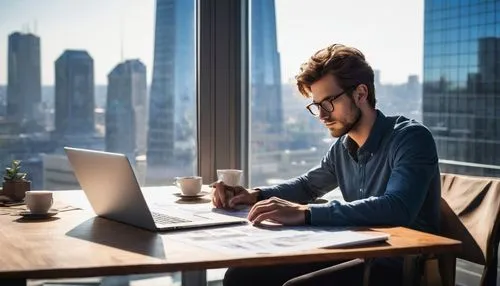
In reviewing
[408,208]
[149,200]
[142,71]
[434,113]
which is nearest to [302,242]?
[408,208]

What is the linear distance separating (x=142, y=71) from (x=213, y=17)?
40 cm

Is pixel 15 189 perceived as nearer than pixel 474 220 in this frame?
No

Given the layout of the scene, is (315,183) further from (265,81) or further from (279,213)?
(265,81)

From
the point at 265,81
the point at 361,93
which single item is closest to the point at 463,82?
the point at 361,93

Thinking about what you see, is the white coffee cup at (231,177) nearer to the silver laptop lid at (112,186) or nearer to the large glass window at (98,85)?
the silver laptop lid at (112,186)

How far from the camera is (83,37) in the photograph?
108 inches

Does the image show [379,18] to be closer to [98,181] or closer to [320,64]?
[320,64]

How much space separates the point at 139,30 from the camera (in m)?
2.83

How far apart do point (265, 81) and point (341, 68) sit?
1090mm

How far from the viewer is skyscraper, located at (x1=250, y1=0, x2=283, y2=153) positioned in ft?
9.86

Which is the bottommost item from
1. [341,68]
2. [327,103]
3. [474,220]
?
[474,220]

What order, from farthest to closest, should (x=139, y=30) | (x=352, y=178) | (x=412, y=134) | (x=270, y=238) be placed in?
(x=139, y=30) → (x=352, y=178) → (x=412, y=134) → (x=270, y=238)

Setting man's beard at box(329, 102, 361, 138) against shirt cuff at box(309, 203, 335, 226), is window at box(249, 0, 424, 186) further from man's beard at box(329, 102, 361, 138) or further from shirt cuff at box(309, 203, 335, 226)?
shirt cuff at box(309, 203, 335, 226)

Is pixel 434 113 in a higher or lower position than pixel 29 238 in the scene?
higher
